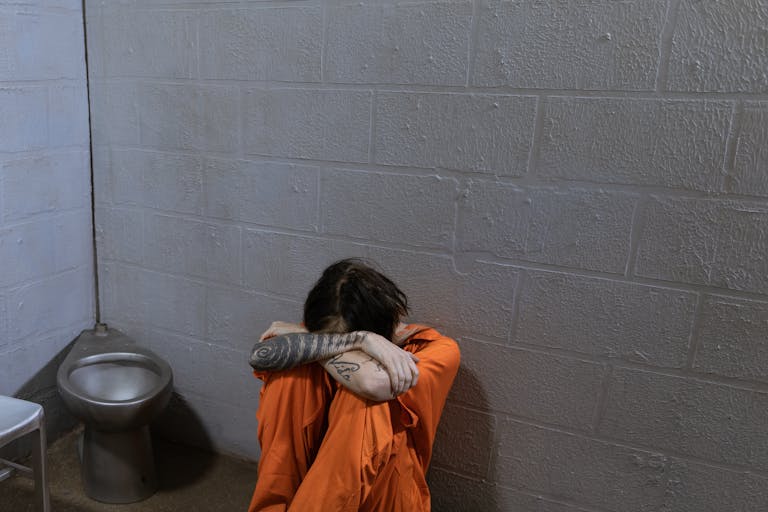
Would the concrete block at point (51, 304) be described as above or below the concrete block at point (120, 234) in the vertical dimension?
below

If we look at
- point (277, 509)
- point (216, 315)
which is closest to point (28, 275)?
point (216, 315)

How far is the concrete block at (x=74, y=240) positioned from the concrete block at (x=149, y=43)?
0.51m

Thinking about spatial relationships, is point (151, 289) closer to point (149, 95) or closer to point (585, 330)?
point (149, 95)

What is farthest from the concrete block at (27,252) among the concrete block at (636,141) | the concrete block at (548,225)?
the concrete block at (636,141)

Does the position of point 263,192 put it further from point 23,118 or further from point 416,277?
point 23,118

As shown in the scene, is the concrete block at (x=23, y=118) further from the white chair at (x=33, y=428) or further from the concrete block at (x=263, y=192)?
the white chair at (x=33, y=428)

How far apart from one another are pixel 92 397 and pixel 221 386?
44 cm

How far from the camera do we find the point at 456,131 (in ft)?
5.15

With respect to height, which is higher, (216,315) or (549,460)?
(216,315)

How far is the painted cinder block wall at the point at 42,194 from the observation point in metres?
1.83

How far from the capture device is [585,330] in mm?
1537

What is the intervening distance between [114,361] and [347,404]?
3.63 ft

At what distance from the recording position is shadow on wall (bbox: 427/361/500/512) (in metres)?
1.70

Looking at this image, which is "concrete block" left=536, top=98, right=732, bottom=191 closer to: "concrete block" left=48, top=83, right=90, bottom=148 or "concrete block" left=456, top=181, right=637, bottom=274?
"concrete block" left=456, top=181, right=637, bottom=274
